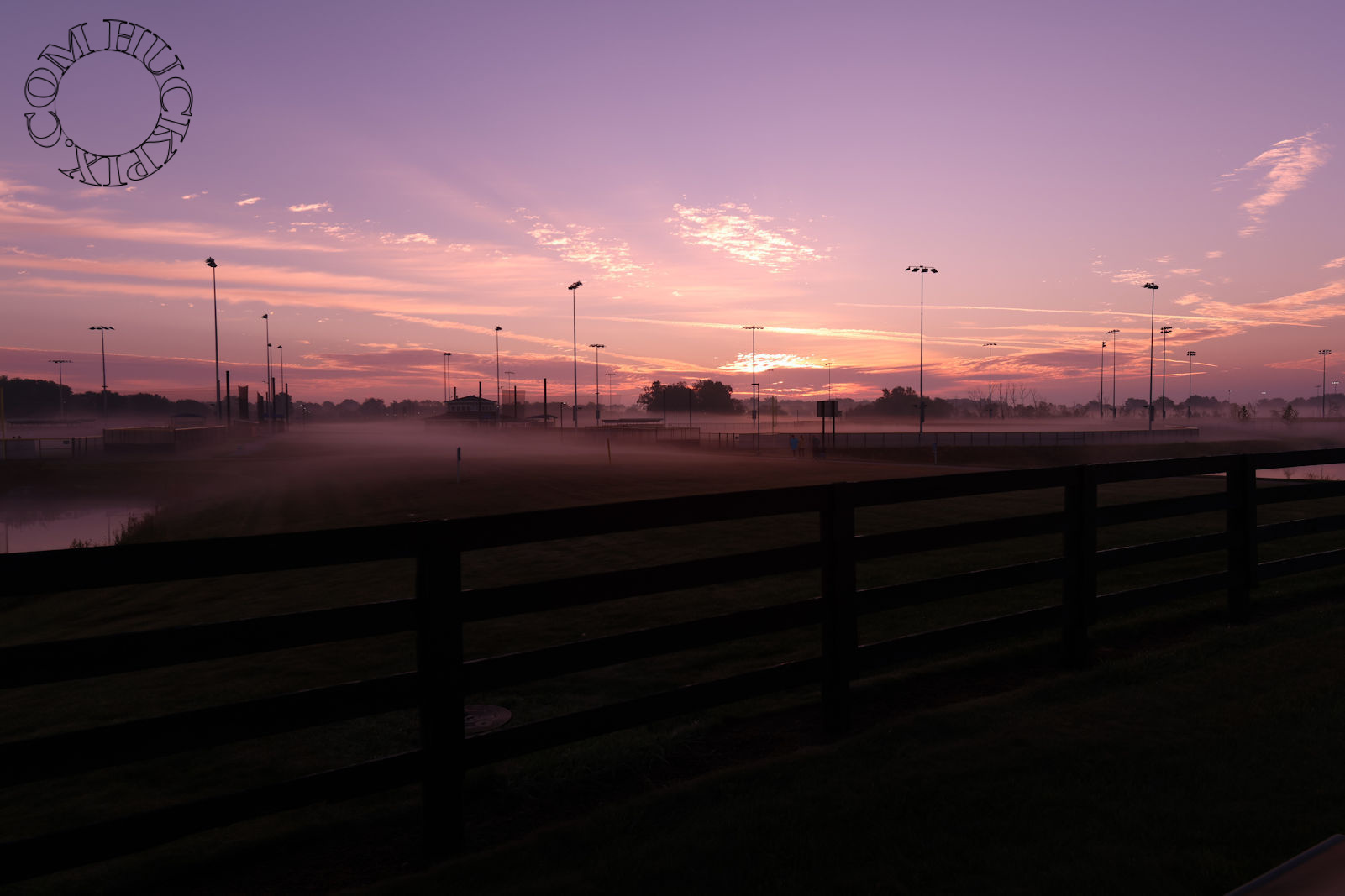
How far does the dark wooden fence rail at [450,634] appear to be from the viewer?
3088mm

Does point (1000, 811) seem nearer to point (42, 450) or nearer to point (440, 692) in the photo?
point (440, 692)

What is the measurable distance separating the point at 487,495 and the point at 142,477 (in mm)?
30374

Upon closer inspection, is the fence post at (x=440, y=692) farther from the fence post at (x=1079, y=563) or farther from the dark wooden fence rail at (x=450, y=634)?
the fence post at (x=1079, y=563)

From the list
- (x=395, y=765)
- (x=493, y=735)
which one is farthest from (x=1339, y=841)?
(x=395, y=765)

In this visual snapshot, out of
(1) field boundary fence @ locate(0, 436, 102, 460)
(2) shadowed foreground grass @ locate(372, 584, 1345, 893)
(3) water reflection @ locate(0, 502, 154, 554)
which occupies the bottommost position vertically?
(3) water reflection @ locate(0, 502, 154, 554)

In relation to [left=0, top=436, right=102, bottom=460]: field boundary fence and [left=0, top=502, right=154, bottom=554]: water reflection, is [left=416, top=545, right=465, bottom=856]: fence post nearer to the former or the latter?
[left=0, top=502, right=154, bottom=554]: water reflection

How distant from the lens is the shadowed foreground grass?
332 cm

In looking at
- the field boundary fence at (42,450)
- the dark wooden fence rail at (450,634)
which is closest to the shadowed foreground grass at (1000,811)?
the dark wooden fence rail at (450,634)

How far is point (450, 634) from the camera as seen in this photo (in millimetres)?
3717

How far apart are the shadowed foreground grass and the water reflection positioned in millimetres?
31734

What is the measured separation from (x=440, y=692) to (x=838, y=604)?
236cm

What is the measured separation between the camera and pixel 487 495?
3117 centimetres

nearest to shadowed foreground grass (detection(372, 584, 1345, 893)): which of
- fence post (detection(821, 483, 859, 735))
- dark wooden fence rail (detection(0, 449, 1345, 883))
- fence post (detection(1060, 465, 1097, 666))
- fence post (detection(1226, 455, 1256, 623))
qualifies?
fence post (detection(821, 483, 859, 735))

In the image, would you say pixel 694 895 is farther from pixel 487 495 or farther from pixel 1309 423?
pixel 1309 423
